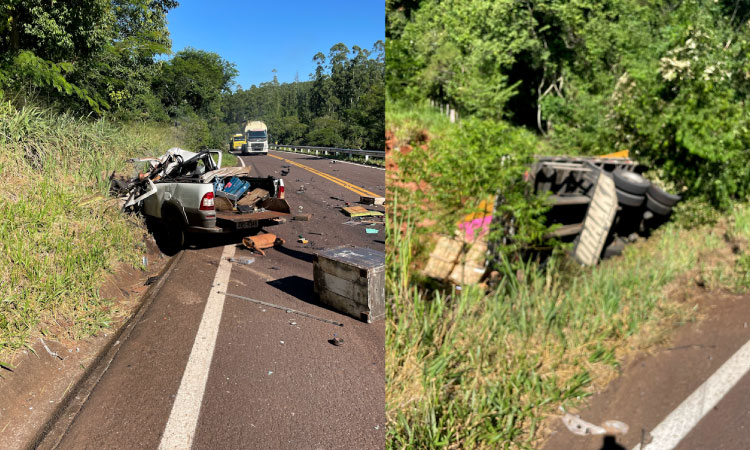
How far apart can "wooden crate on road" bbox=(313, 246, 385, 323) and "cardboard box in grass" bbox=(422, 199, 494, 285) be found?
9.11 ft

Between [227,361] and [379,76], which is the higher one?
[379,76]

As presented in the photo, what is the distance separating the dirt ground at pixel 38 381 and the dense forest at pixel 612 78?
2500 mm

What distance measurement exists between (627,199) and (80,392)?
2944mm

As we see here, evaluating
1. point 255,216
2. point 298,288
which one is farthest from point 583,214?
point 255,216

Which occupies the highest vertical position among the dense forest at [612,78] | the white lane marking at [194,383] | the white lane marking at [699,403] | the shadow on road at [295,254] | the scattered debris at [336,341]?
the dense forest at [612,78]

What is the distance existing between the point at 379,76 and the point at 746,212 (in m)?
0.85

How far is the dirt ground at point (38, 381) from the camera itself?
7.88ft

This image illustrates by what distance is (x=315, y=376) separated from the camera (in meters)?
3.22

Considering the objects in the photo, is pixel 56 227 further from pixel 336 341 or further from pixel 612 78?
pixel 612 78

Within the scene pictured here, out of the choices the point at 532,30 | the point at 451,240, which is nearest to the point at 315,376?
the point at 451,240

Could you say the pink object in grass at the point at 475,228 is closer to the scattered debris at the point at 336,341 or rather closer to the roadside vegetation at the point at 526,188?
the roadside vegetation at the point at 526,188

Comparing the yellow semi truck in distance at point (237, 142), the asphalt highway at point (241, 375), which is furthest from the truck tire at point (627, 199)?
the yellow semi truck in distance at point (237, 142)

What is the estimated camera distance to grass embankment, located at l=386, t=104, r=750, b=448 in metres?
1.01

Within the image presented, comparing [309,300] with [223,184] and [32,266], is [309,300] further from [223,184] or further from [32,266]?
[223,184]
